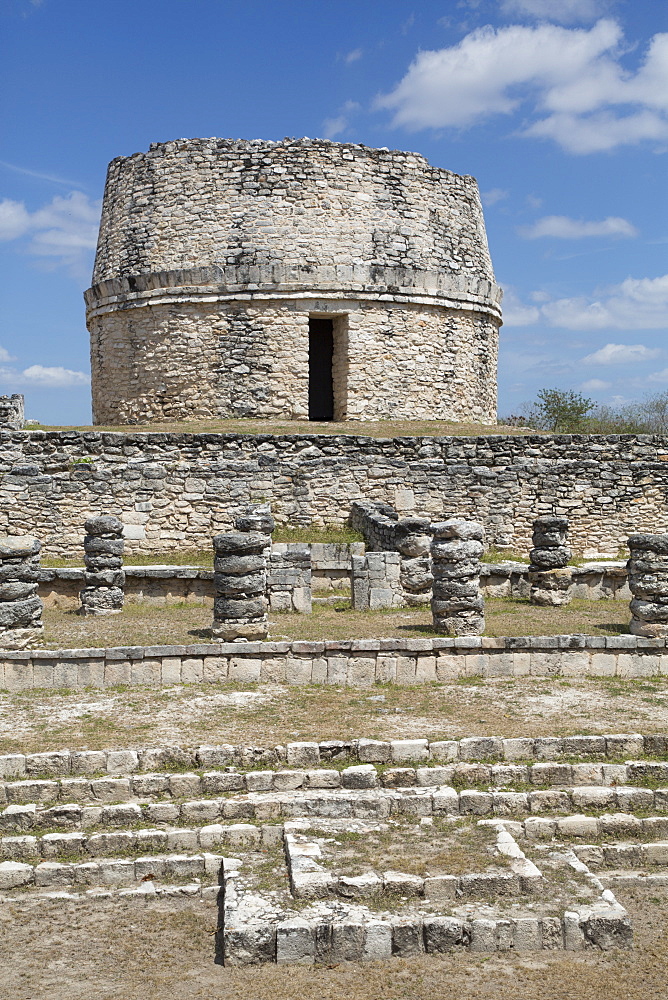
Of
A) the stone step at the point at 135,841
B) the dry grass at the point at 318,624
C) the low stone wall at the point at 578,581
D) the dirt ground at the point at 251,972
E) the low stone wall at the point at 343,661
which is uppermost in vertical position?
the low stone wall at the point at 578,581

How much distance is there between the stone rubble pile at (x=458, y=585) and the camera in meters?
11.3

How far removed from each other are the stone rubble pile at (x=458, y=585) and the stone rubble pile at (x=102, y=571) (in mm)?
4605

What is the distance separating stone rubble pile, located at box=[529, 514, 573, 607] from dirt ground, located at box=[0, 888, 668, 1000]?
339 inches

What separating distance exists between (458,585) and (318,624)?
185cm

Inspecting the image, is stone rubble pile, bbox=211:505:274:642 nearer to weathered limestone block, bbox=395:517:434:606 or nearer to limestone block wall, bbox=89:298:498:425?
weathered limestone block, bbox=395:517:434:606

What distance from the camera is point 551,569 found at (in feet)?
46.7

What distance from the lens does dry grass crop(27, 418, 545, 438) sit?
58.1ft

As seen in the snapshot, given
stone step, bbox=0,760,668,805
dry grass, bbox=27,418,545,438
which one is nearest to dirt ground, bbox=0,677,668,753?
stone step, bbox=0,760,668,805

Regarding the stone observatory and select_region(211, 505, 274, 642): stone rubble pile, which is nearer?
select_region(211, 505, 274, 642): stone rubble pile

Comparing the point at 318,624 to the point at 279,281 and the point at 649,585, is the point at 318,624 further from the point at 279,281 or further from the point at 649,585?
the point at 279,281

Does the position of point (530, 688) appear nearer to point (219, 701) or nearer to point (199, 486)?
point (219, 701)

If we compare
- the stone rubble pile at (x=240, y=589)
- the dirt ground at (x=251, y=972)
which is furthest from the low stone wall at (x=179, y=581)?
the dirt ground at (x=251, y=972)

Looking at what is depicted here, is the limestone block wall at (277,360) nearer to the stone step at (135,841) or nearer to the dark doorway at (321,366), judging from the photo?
the dark doorway at (321,366)

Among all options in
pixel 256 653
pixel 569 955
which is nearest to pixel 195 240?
pixel 256 653
